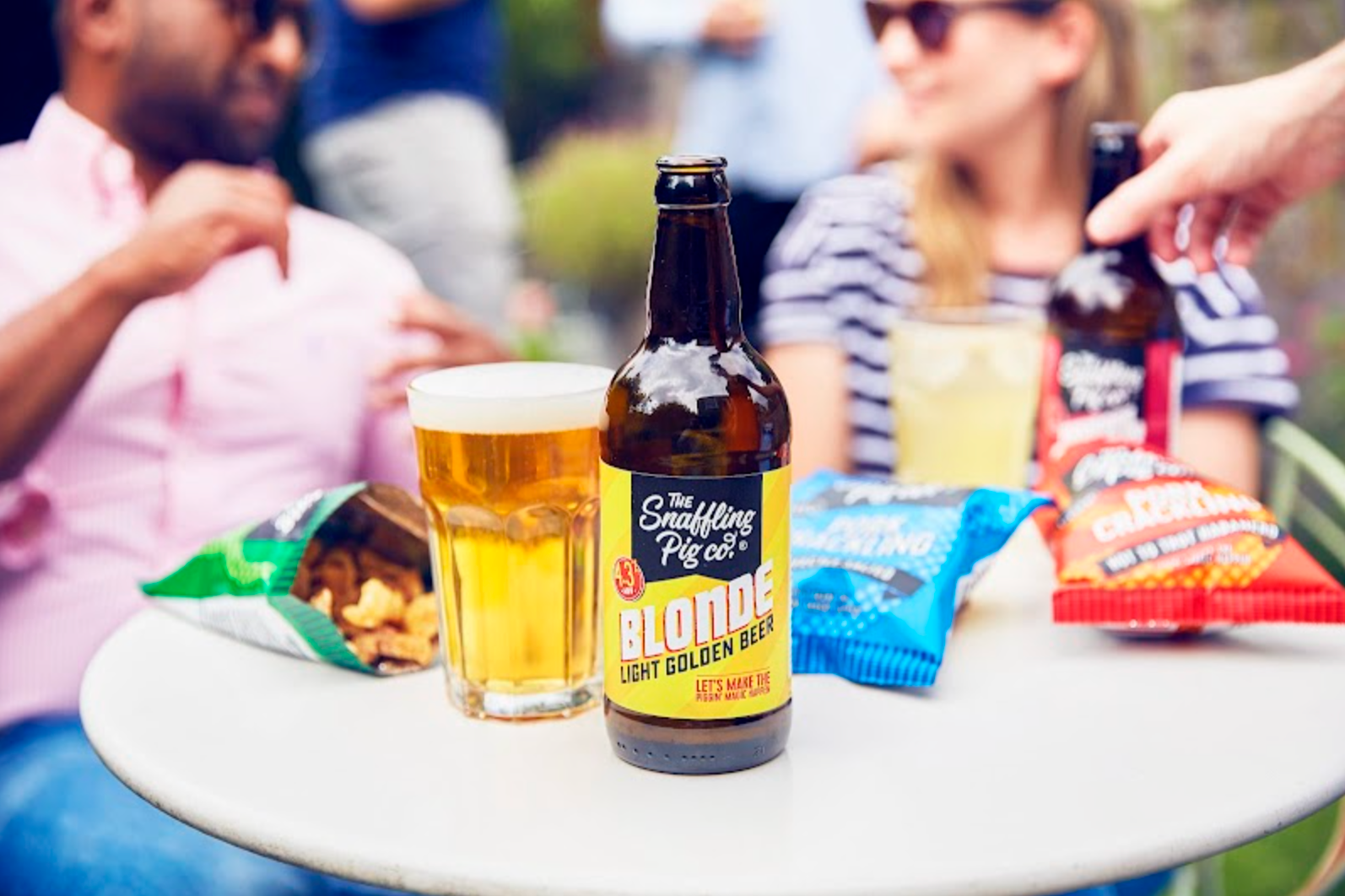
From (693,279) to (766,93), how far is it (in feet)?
7.24

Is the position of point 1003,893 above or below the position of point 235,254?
below

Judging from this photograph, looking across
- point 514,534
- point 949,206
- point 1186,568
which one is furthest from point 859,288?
point 514,534

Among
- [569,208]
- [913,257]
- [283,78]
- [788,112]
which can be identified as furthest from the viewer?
[569,208]

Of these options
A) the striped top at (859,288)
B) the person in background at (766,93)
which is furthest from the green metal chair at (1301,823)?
the person in background at (766,93)

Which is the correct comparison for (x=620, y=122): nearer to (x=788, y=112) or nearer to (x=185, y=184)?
(x=788, y=112)

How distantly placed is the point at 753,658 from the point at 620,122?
2.58 metres

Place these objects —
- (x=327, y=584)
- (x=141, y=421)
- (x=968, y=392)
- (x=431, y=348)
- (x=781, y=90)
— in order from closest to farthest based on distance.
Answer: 1. (x=327, y=584)
2. (x=968, y=392)
3. (x=141, y=421)
4. (x=431, y=348)
5. (x=781, y=90)

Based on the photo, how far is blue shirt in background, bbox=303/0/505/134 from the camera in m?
2.17

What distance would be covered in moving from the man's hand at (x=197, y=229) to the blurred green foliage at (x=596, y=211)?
0.90 m

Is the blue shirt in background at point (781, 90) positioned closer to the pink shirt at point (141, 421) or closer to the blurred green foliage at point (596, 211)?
the blurred green foliage at point (596, 211)

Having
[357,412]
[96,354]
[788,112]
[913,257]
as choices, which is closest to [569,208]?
[788,112]

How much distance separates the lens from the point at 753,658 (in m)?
0.93

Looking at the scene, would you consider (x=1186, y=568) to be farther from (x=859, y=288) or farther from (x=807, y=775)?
(x=859, y=288)

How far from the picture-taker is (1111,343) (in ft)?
4.47
